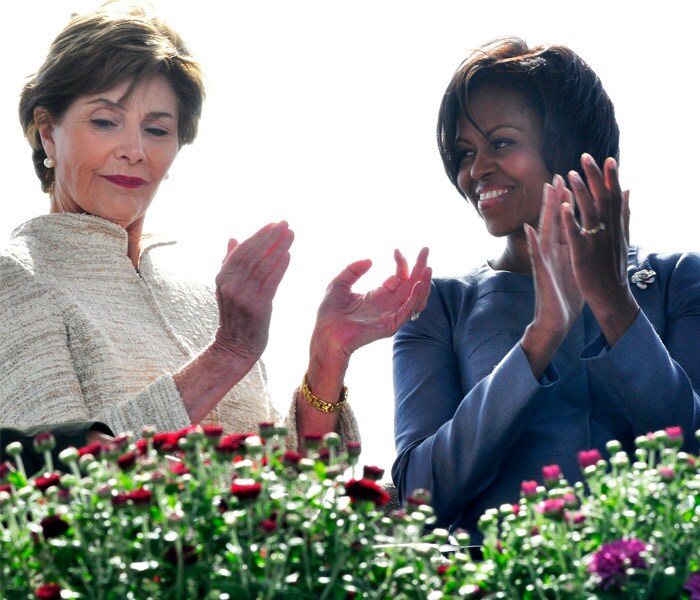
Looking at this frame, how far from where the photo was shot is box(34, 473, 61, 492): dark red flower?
1.54 m

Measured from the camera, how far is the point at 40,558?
1.48 metres

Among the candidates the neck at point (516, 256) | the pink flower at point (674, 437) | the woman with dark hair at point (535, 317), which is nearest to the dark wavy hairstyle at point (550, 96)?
the woman with dark hair at point (535, 317)

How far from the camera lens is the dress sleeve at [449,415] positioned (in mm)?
2695

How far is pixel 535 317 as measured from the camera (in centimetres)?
269

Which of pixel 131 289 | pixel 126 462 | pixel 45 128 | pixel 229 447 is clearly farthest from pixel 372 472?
pixel 45 128

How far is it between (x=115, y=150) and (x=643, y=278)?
4.51 ft

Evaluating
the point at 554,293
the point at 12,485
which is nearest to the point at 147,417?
the point at 554,293

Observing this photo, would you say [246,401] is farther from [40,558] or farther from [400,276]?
[40,558]

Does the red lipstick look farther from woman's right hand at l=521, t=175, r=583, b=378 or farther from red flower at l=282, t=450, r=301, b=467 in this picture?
red flower at l=282, t=450, r=301, b=467

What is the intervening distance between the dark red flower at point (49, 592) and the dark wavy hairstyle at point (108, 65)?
195 cm

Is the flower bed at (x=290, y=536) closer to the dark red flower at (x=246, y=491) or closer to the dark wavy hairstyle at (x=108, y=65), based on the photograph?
the dark red flower at (x=246, y=491)

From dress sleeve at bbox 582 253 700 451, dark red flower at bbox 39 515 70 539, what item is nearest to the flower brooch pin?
dress sleeve at bbox 582 253 700 451

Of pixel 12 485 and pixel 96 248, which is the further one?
pixel 96 248

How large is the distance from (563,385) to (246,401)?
0.81 meters
